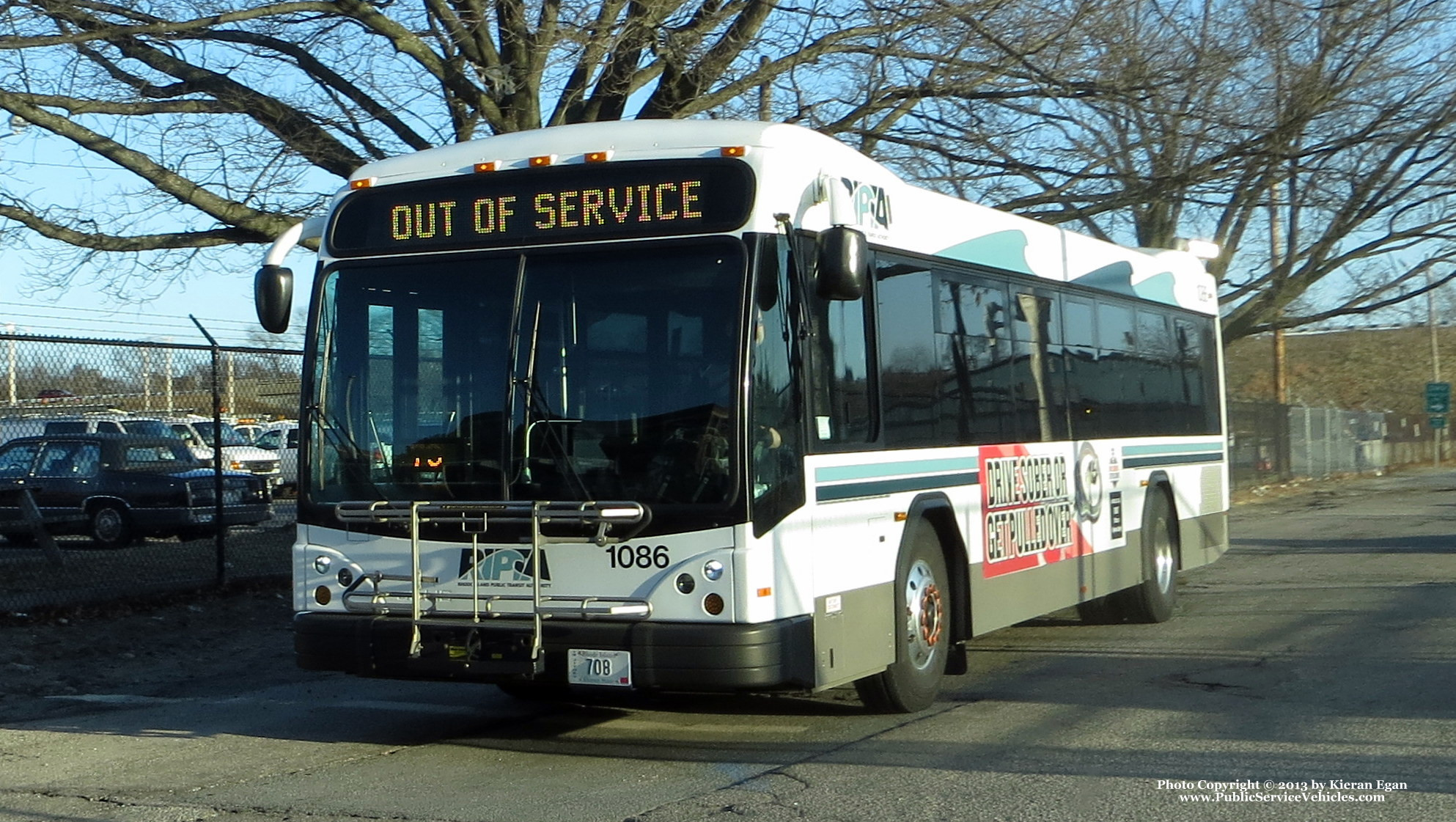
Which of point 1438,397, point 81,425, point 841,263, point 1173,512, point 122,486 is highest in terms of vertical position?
point 1438,397

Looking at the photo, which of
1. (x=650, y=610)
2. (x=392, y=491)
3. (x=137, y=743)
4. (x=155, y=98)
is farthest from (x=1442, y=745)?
(x=155, y=98)

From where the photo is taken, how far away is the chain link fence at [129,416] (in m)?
12.2

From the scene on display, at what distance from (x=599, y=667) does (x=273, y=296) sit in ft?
9.01

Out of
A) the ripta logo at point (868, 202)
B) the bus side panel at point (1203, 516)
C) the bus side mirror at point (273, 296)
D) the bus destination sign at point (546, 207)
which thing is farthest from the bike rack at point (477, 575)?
the bus side panel at point (1203, 516)

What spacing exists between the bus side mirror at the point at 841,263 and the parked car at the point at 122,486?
862 cm

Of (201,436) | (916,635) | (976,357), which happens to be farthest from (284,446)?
(916,635)

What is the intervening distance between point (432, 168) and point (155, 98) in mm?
8745

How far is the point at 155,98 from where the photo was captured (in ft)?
50.7

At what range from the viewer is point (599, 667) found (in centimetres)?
716

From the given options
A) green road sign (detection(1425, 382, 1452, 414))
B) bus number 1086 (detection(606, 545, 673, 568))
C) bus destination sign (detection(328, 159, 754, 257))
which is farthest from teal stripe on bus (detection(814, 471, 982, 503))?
green road sign (detection(1425, 382, 1452, 414))

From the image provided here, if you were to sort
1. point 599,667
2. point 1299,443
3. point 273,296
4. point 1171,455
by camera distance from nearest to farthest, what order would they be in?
1. point 599,667
2. point 273,296
3. point 1171,455
4. point 1299,443

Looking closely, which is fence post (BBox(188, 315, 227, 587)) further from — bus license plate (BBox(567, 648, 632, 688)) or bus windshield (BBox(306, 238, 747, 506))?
bus license plate (BBox(567, 648, 632, 688))

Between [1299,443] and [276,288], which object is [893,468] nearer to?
[276,288]

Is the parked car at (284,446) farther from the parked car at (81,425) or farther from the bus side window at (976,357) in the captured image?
the bus side window at (976,357)
